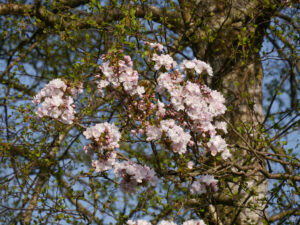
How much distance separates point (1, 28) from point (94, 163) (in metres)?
4.25

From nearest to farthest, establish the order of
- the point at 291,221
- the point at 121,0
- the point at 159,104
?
the point at 159,104, the point at 291,221, the point at 121,0

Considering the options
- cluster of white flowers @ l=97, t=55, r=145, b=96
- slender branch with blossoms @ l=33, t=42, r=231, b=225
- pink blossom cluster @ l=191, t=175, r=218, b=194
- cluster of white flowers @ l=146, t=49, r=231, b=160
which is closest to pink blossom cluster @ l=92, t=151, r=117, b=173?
slender branch with blossoms @ l=33, t=42, r=231, b=225

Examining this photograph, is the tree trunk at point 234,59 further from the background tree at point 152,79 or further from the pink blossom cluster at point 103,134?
the pink blossom cluster at point 103,134

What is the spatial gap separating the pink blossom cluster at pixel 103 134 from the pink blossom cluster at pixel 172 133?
26 cm

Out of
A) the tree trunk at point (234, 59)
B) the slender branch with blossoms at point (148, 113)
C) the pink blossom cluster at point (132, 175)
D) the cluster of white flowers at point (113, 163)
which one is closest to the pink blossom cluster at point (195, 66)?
the slender branch with blossoms at point (148, 113)

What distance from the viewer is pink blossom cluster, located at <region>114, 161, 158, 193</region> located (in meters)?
2.83

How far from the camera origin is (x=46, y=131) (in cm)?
462

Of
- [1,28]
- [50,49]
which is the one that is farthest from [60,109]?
[50,49]

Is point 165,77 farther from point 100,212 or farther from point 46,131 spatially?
point 46,131

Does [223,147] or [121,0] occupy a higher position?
[121,0]

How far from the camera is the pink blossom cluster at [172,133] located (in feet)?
8.82

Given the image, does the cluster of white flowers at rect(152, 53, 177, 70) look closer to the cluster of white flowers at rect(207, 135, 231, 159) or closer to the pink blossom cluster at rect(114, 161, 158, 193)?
the cluster of white flowers at rect(207, 135, 231, 159)

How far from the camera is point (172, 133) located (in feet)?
8.79

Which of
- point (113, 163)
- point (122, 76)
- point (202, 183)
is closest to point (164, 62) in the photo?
point (122, 76)
